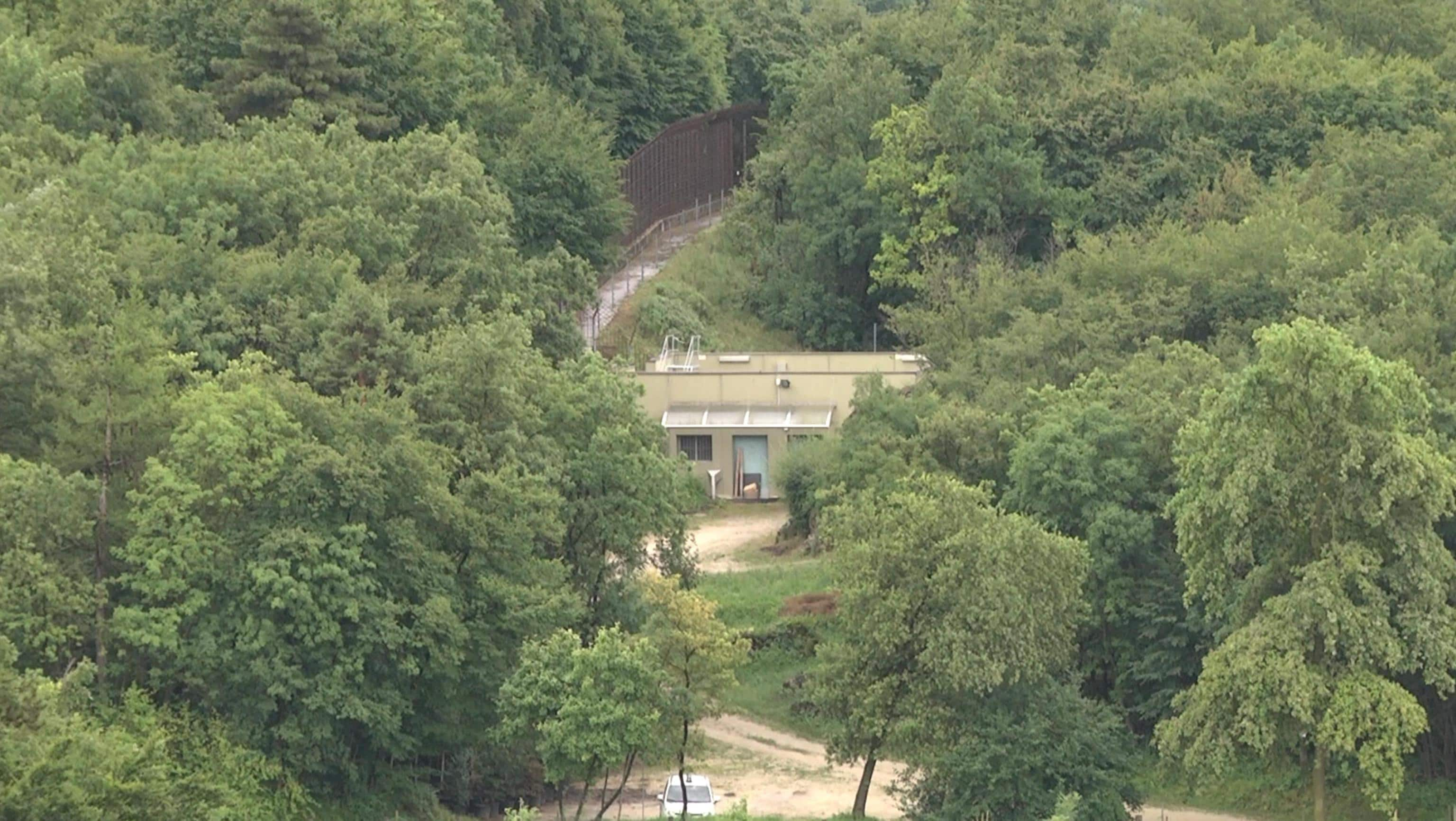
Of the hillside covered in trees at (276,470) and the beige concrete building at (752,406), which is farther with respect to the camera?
the beige concrete building at (752,406)

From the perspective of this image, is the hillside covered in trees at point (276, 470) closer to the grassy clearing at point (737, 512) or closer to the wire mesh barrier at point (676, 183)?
the grassy clearing at point (737, 512)

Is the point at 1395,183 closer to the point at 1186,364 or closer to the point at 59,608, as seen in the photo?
the point at 1186,364

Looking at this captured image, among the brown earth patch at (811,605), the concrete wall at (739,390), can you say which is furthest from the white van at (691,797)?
the concrete wall at (739,390)

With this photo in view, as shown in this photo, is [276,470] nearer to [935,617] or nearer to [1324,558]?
[935,617]

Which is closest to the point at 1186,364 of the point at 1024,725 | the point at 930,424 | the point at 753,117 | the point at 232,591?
the point at 930,424

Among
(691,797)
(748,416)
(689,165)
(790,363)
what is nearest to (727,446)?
(748,416)

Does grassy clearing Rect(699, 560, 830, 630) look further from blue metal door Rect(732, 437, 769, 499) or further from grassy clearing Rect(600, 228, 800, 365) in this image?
grassy clearing Rect(600, 228, 800, 365)
